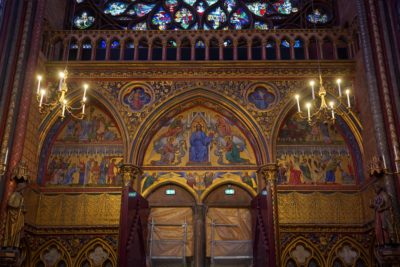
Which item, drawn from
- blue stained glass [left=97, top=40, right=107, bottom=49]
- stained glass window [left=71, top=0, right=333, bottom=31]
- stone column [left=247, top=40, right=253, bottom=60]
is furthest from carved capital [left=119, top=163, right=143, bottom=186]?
stained glass window [left=71, top=0, right=333, bottom=31]

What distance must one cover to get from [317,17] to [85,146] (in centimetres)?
960

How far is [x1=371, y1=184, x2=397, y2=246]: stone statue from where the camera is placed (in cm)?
1099

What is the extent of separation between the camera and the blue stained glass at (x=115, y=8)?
17141mm

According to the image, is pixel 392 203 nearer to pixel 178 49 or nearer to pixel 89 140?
pixel 178 49

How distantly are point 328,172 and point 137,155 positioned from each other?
594 centimetres

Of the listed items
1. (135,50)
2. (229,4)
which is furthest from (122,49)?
(229,4)

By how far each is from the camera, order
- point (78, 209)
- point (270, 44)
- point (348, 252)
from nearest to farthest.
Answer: point (348, 252) < point (78, 209) < point (270, 44)

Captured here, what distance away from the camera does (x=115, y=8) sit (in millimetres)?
17281

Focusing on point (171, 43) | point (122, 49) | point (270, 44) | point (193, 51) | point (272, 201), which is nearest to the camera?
point (272, 201)

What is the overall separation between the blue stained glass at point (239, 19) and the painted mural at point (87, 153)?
19.4 feet

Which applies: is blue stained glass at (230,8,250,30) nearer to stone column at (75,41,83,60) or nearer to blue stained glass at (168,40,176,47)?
blue stained glass at (168,40,176,47)

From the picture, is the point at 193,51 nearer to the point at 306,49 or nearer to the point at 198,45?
the point at 198,45

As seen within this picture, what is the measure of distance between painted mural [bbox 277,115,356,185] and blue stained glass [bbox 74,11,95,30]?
815 cm

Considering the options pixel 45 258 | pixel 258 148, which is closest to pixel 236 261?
pixel 258 148
